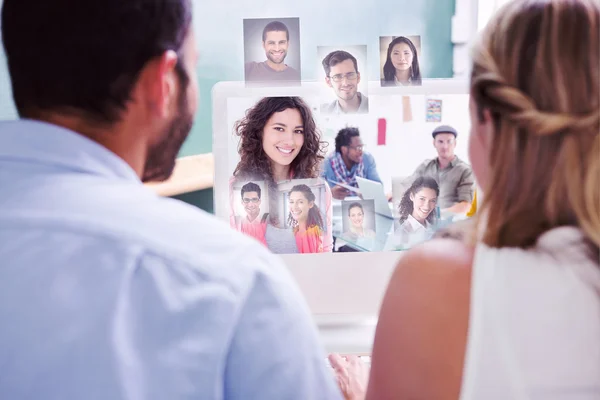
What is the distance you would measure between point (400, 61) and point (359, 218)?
31 cm

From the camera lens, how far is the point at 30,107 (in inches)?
26.5

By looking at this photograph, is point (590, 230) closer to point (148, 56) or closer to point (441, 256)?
point (441, 256)

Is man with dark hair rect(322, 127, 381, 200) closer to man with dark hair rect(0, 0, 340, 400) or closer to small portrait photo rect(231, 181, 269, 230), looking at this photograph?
small portrait photo rect(231, 181, 269, 230)

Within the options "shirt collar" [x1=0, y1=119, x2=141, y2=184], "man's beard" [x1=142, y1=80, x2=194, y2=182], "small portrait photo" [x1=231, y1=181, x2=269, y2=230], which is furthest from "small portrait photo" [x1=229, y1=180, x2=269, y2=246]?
"shirt collar" [x1=0, y1=119, x2=141, y2=184]

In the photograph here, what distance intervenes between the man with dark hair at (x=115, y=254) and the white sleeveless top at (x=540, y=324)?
0.54 ft

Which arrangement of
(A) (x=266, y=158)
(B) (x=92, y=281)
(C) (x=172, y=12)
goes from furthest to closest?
1. (A) (x=266, y=158)
2. (C) (x=172, y=12)
3. (B) (x=92, y=281)

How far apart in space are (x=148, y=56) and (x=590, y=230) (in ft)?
1.50

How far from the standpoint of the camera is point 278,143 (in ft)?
Result: 4.19

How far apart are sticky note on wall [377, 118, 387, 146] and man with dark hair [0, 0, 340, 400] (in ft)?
2.07

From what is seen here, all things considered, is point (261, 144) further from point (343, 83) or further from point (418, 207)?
point (418, 207)

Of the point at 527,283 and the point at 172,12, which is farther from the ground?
the point at 172,12

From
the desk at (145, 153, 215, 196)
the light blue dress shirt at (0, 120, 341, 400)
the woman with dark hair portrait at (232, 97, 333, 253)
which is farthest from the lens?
the desk at (145, 153, 215, 196)

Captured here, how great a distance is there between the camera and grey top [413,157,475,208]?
129cm

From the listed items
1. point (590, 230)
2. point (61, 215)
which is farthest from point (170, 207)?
point (590, 230)
